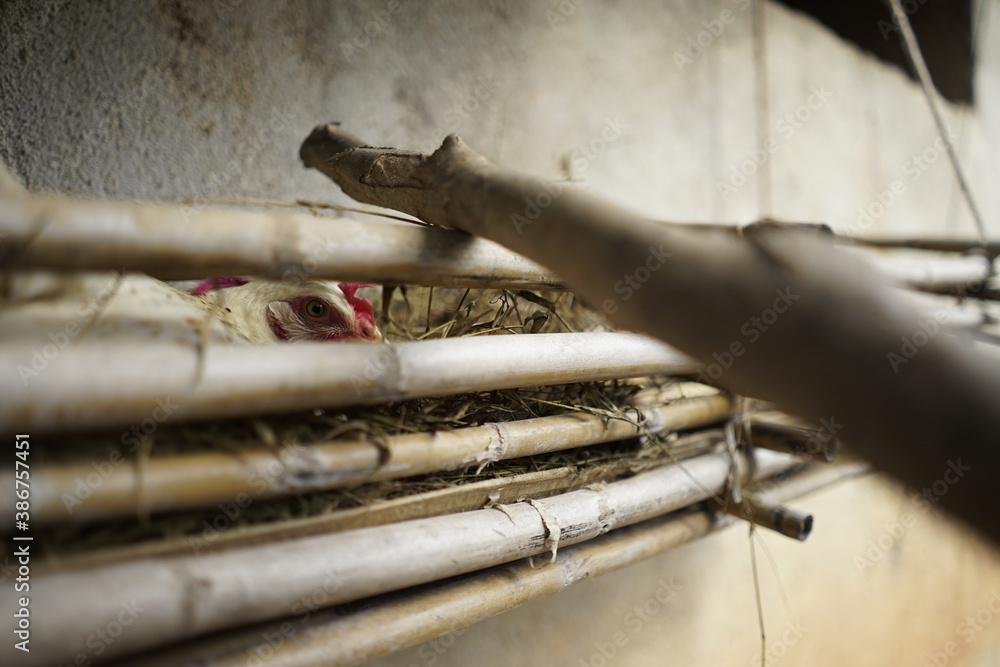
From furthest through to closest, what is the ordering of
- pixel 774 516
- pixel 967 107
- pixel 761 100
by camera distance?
pixel 967 107 → pixel 761 100 → pixel 774 516

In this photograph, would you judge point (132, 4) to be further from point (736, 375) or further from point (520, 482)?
point (736, 375)

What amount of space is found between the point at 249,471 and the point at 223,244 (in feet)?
0.88

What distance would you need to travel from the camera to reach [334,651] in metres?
0.73

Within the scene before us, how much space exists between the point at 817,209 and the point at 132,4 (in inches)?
137

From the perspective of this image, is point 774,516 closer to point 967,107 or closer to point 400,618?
point 400,618

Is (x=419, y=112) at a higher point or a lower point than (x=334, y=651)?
higher

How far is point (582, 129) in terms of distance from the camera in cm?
235

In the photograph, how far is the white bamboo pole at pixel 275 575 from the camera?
1.77 feet

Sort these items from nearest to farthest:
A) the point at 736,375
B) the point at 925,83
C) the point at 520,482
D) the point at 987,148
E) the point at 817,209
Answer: the point at 736,375, the point at 520,482, the point at 925,83, the point at 817,209, the point at 987,148

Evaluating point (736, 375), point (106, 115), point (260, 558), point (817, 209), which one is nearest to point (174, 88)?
point (106, 115)

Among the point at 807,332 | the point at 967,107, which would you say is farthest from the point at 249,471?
the point at 967,107

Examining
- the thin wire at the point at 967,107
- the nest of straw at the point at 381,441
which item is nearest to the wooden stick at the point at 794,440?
the nest of straw at the point at 381,441

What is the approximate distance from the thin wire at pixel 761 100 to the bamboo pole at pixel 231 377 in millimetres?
2611

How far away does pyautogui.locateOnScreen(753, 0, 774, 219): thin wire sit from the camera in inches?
114
